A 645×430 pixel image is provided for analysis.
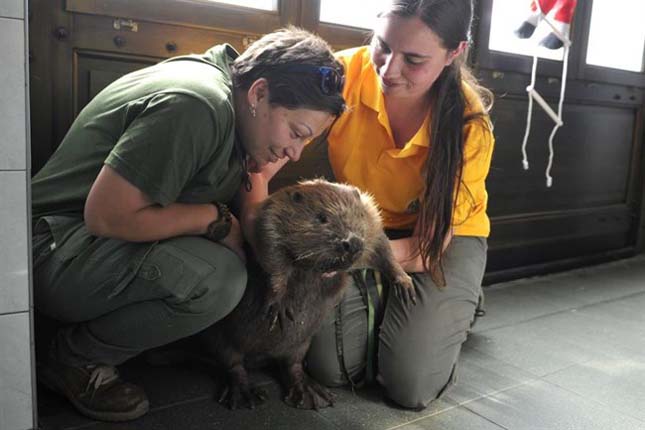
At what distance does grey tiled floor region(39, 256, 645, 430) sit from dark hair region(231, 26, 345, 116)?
94cm

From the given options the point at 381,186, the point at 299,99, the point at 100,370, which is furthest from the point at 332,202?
the point at 100,370

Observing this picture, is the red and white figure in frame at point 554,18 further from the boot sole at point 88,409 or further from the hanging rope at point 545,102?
the boot sole at point 88,409

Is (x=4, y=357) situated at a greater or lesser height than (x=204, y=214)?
lesser

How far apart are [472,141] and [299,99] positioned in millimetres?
801

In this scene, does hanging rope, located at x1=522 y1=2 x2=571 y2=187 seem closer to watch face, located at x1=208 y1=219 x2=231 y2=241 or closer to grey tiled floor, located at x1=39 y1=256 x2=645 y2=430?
grey tiled floor, located at x1=39 y1=256 x2=645 y2=430

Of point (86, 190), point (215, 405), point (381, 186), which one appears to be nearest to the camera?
point (86, 190)

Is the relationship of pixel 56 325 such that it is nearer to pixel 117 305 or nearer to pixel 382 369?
pixel 117 305

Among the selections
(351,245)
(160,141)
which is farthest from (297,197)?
(160,141)

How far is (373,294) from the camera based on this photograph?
2.34 m

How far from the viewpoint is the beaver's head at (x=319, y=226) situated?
6.01 feet

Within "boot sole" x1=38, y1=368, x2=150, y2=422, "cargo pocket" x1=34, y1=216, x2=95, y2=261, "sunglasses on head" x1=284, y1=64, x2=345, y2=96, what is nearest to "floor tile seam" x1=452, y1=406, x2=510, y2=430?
"boot sole" x1=38, y1=368, x2=150, y2=422

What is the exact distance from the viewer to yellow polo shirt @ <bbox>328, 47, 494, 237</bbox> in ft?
7.47

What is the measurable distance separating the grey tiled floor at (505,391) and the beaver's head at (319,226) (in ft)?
1.65

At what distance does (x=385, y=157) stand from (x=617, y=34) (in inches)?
107
